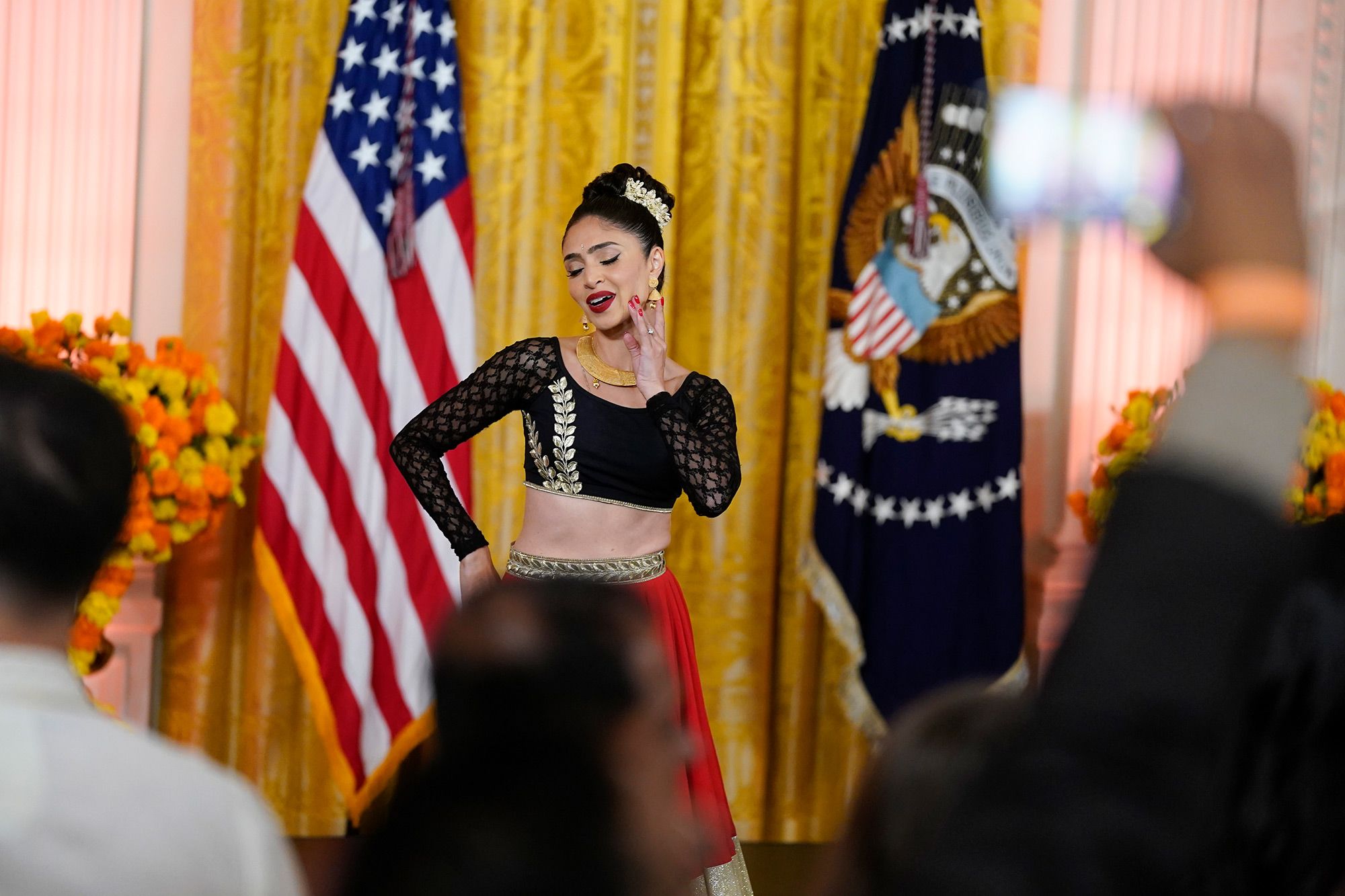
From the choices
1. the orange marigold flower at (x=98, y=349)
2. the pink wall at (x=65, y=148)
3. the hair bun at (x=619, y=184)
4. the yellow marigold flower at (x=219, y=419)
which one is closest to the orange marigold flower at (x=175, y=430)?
the yellow marigold flower at (x=219, y=419)

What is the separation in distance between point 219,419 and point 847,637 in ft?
6.75

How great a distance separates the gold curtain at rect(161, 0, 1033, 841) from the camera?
428 cm

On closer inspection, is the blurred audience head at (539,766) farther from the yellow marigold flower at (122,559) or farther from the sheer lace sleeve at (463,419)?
the yellow marigold flower at (122,559)

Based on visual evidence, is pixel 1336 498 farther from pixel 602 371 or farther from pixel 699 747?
pixel 602 371

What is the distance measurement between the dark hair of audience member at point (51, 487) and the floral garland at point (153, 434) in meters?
2.62

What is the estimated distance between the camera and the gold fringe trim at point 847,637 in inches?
161


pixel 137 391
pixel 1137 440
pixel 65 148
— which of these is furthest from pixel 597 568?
pixel 65 148

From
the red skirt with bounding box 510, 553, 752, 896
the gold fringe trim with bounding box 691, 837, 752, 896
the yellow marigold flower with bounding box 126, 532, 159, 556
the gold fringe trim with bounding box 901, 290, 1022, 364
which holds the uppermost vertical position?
the gold fringe trim with bounding box 901, 290, 1022, 364

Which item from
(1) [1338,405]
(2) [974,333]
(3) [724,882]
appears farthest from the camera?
(2) [974,333]

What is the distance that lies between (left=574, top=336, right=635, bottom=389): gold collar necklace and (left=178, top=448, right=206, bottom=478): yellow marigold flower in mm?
1255

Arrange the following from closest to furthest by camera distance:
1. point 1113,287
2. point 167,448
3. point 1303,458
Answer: point 1303,458, point 167,448, point 1113,287

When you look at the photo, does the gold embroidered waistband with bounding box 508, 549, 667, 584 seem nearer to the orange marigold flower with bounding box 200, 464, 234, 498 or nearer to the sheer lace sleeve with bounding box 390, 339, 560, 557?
the sheer lace sleeve with bounding box 390, 339, 560, 557

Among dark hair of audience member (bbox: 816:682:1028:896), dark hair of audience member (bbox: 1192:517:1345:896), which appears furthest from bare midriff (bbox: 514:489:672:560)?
dark hair of audience member (bbox: 1192:517:1345:896)

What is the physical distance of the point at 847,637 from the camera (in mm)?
4102
